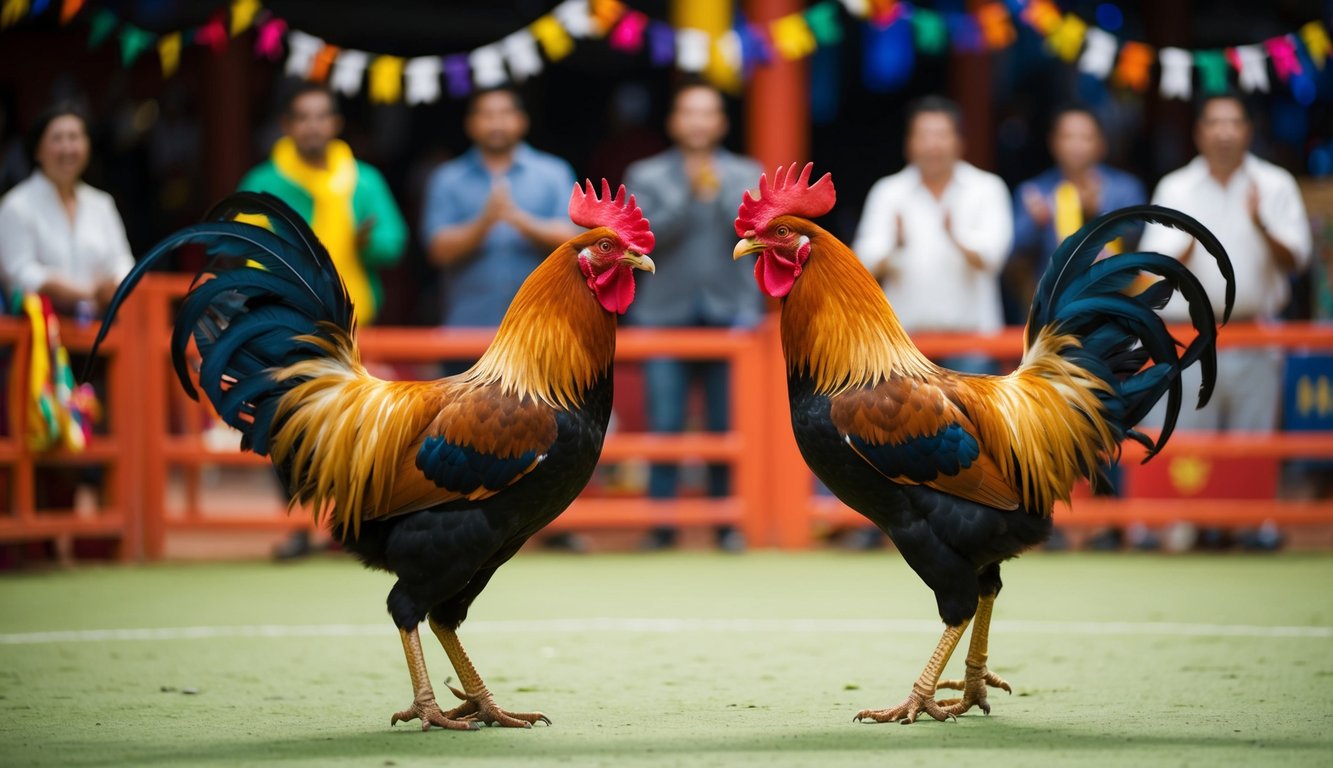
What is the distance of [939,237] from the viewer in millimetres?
8648

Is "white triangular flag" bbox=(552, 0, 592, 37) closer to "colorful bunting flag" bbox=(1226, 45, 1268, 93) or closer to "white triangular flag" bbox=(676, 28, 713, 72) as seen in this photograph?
"white triangular flag" bbox=(676, 28, 713, 72)

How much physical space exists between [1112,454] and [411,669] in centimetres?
200

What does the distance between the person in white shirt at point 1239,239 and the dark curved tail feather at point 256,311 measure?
4.87 meters

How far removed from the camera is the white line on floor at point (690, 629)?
611cm

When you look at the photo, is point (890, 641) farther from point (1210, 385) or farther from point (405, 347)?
point (405, 347)

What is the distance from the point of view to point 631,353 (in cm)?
873

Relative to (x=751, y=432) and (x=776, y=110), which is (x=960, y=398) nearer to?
(x=751, y=432)

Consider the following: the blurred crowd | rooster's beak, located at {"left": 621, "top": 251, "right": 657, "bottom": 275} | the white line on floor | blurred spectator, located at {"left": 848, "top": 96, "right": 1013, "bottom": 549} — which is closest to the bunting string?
the blurred crowd

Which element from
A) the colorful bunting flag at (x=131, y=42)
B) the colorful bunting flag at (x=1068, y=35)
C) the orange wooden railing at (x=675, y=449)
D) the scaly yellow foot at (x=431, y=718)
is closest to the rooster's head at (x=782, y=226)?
the scaly yellow foot at (x=431, y=718)

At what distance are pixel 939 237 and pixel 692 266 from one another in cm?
127

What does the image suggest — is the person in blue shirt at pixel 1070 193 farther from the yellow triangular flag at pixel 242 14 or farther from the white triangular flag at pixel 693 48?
the yellow triangular flag at pixel 242 14

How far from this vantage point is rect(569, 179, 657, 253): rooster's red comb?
14.8 ft

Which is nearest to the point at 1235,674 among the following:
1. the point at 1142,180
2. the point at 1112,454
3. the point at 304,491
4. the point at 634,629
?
the point at 1112,454

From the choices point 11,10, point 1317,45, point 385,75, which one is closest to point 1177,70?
point 1317,45
